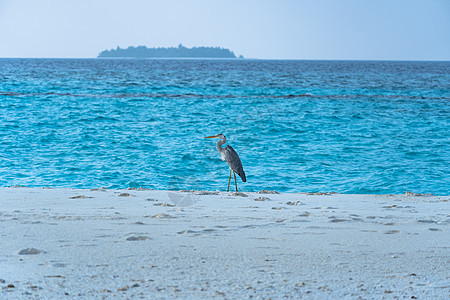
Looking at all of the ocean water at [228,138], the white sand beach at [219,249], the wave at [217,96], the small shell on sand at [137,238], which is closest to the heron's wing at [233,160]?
the ocean water at [228,138]

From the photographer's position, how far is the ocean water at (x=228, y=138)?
12.4 meters

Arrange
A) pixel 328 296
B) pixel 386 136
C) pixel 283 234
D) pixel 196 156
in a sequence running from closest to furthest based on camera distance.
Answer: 1. pixel 328 296
2. pixel 283 234
3. pixel 196 156
4. pixel 386 136

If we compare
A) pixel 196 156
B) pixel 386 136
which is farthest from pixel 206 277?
pixel 386 136

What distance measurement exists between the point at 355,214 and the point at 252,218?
1314 millimetres

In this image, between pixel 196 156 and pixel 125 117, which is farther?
pixel 125 117

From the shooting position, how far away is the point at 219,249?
197 inches

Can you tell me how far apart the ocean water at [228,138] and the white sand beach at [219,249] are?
4857 mm

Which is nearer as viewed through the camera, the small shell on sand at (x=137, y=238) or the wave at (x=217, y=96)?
the small shell on sand at (x=137, y=238)

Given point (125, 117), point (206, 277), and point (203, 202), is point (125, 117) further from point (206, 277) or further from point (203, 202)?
point (206, 277)

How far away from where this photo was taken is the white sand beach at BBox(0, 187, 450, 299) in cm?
408

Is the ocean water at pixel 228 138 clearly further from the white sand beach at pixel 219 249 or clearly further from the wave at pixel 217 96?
the white sand beach at pixel 219 249

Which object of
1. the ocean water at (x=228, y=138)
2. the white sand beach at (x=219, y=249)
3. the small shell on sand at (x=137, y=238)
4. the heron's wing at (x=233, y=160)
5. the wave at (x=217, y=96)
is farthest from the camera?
the wave at (x=217, y=96)

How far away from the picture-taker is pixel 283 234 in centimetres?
559

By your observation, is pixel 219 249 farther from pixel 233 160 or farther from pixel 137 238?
pixel 233 160
